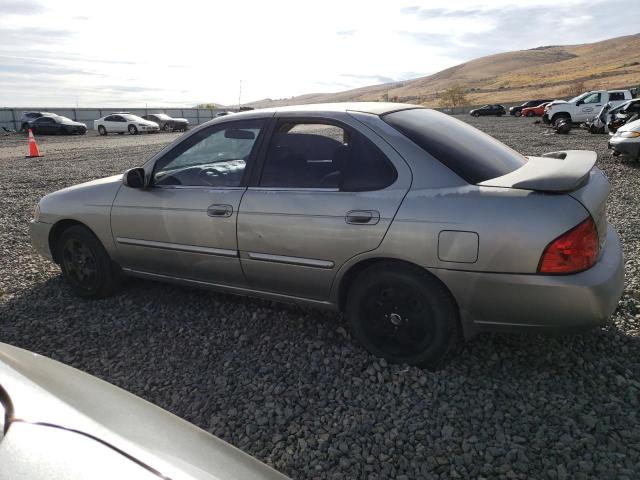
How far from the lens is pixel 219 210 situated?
337 cm

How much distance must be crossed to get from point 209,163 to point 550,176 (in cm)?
262

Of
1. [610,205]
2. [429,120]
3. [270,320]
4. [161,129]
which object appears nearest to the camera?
[429,120]

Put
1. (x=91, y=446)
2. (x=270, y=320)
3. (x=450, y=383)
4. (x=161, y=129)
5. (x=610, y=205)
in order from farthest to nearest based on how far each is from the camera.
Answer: (x=161, y=129)
(x=610, y=205)
(x=270, y=320)
(x=450, y=383)
(x=91, y=446)

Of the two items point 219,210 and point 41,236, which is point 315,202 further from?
point 41,236

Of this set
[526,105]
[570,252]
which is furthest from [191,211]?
[526,105]

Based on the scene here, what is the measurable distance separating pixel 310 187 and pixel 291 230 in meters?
0.30

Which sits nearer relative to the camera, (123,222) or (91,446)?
(91,446)

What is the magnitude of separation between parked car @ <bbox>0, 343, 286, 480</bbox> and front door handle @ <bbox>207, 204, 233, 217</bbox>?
1.78 metres

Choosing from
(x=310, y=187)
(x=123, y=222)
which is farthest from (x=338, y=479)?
(x=123, y=222)

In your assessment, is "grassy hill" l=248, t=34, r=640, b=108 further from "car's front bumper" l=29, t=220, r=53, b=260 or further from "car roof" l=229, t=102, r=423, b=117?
"car's front bumper" l=29, t=220, r=53, b=260

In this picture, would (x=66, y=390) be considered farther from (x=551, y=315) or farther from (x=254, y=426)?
(x=551, y=315)

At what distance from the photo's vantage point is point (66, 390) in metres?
1.52

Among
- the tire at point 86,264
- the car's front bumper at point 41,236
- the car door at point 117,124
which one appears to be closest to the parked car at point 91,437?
the tire at point 86,264

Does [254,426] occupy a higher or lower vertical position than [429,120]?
lower
